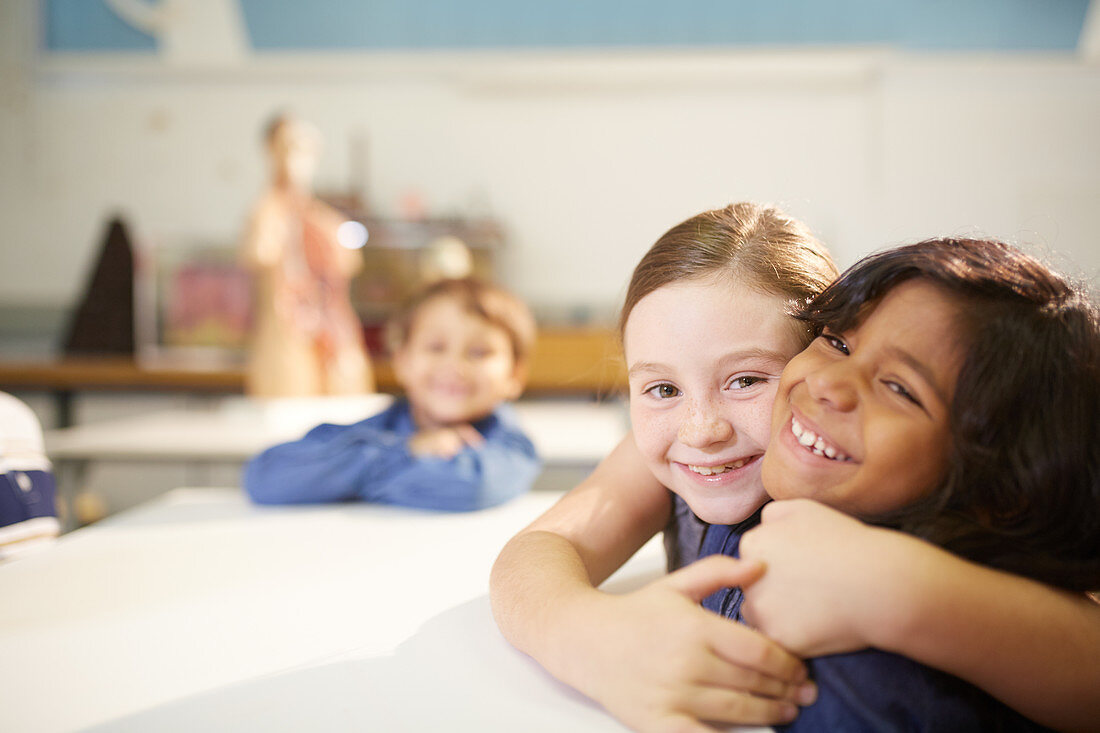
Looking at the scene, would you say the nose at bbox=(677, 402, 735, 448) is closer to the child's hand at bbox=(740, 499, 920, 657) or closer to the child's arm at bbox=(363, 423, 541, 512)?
the child's hand at bbox=(740, 499, 920, 657)

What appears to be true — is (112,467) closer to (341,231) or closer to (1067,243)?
(341,231)

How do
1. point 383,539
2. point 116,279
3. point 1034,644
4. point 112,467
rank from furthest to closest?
1. point 116,279
2. point 112,467
3. point 383,539
4. point 1034,644

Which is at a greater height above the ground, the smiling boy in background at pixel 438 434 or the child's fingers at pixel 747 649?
the child's fingers at pixel 747 649

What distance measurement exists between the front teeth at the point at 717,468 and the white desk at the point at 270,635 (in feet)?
0.52

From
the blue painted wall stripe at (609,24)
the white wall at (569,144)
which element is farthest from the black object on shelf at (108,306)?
the blue painted wall stripe at (609,24)

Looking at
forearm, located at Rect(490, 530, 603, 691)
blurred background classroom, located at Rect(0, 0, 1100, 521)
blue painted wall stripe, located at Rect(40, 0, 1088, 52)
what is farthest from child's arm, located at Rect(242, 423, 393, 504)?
blue painted wall stripe, located at Rect(40, 0, 1088, 52)

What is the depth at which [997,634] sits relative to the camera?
0.37m

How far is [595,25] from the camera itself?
131 inches

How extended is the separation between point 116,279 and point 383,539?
9.14 ft

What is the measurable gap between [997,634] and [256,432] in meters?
1.41

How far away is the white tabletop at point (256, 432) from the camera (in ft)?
4.34

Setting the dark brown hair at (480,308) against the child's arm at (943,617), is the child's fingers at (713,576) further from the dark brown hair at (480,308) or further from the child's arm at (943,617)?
the dark brown hair at (480,308)

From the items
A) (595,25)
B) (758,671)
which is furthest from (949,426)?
(595,25)

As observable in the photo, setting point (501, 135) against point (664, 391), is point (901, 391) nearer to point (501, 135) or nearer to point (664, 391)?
point (664, 391)
